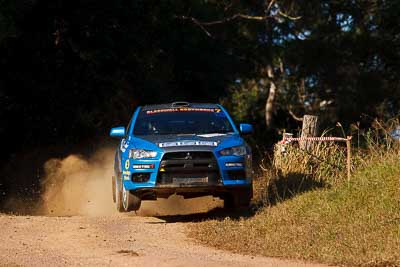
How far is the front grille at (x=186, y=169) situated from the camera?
1349 centimetres

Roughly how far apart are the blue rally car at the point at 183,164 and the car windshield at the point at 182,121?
2cm

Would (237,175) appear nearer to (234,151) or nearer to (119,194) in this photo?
(234,151)

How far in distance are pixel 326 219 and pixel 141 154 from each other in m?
2.94

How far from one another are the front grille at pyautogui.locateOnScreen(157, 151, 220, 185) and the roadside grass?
66cm

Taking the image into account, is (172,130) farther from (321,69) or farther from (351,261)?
(321,69)

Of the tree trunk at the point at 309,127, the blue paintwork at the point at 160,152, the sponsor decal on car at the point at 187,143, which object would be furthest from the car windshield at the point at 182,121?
the tree trunk at the point at 309,127

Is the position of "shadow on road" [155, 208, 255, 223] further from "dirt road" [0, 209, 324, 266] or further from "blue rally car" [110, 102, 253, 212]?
"blue rally car" [110, 102, 253, 212]

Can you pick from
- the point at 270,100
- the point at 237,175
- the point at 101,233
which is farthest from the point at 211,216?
the point at 270,100

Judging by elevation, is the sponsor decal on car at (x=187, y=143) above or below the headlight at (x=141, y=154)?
above

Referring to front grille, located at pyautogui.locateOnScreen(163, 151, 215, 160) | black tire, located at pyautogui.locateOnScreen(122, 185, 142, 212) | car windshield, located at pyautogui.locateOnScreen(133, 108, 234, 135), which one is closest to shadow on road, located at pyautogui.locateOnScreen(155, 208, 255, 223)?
black tire, located at pyautogui.locateOnScreen(122, 185, 142, 212)

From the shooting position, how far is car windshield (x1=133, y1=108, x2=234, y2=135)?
14.7m

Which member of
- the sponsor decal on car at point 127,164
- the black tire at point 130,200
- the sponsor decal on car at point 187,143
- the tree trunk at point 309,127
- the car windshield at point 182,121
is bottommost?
the black tire at point 130,200

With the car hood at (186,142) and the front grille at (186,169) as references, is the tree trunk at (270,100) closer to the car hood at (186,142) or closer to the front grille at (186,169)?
the car hood at (186,142)

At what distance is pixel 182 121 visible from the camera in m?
14.9
